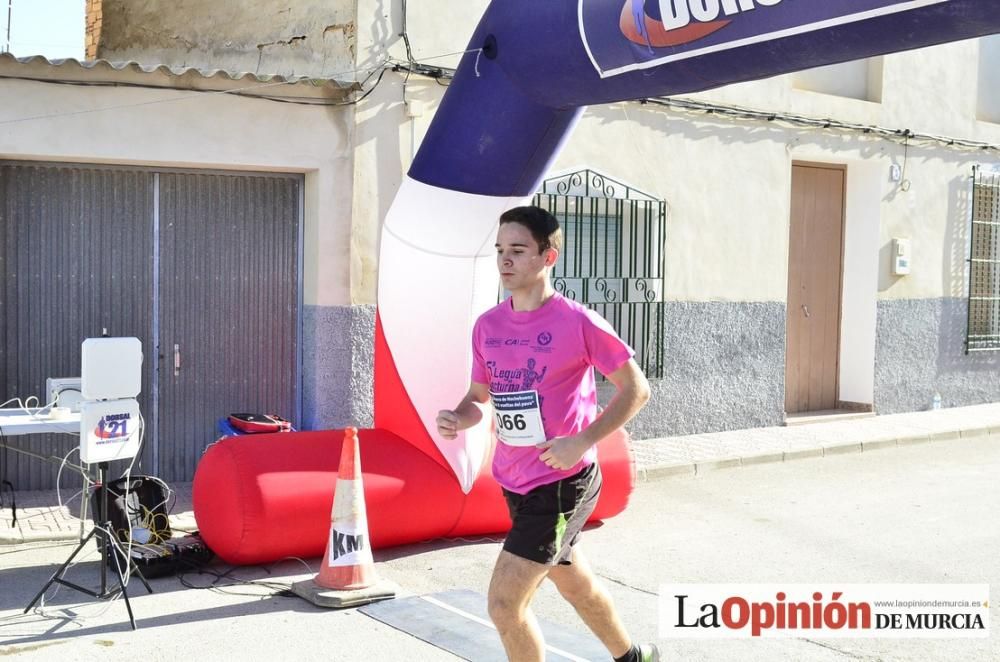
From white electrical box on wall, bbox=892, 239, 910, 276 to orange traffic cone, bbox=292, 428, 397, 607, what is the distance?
958 cm

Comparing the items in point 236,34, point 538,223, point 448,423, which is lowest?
point 448,423

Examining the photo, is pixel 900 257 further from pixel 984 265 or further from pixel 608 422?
pixel 608 422

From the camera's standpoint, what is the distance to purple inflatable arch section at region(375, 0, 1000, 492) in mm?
5102

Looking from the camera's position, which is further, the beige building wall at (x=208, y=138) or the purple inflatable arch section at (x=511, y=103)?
the beige building wall at (x=208, y=138)

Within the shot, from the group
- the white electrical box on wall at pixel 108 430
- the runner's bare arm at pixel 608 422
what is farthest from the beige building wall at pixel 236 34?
the runner's bare arm at pixel 608 422

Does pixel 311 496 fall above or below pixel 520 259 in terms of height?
below

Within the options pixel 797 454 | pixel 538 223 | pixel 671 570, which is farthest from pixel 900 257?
pixel 538 223

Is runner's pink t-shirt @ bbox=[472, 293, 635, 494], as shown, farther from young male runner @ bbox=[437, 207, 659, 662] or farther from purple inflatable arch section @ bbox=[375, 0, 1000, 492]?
purple inflatable arch section @ bbox=[375, 0, 1000, 492]

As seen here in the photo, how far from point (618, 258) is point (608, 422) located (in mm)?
7489

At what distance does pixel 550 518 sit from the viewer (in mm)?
4387

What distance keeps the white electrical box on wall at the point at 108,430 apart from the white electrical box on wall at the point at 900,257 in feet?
34.2

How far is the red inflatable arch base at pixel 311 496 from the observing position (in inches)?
261

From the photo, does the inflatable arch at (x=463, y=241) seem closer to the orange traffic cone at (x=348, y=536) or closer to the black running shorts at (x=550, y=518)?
the orange traffic cone at (x=348, y=536)

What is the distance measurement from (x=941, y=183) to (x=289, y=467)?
10.8 m
